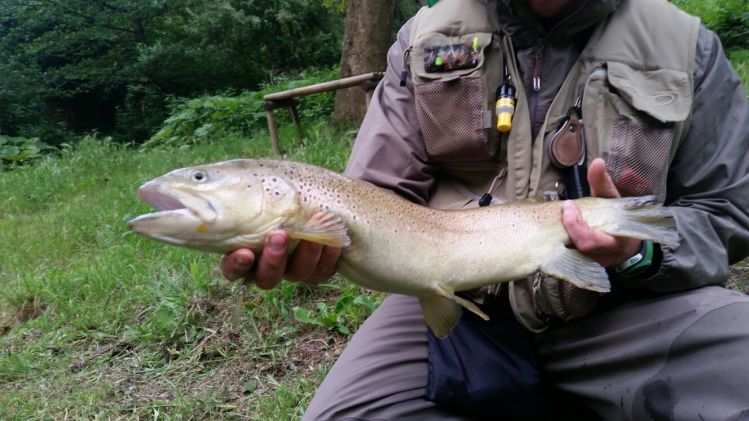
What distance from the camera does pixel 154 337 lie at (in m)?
3.71

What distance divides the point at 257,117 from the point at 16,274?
660cm

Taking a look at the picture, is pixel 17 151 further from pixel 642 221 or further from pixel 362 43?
pixel 642 221

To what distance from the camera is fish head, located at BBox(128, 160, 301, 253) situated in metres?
1.84

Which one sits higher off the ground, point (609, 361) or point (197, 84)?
point (609, 361)

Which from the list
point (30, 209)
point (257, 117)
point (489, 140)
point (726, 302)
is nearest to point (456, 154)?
point (489, 140)

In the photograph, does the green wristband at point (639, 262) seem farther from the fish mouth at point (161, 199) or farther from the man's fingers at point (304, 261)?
the fish mouth at point (161, 199)

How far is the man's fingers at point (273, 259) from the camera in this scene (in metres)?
1.93

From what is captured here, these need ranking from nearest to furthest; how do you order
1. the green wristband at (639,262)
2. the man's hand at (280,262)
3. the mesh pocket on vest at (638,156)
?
the man's hand at (280,262) < the green wristband at (639,262) < the mesh pocket on vest at (638,156)

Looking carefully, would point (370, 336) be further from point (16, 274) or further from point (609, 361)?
point (16, 274)

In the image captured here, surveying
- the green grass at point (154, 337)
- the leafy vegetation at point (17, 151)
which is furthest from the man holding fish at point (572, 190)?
the leafy vegetation at point (17, 151)

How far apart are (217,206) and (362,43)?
6.53 meters

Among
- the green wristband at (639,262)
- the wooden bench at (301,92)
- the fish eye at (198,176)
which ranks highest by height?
the fish eye at (198,176)

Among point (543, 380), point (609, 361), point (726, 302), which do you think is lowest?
point (543, 380)

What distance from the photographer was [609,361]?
2.21 meters
